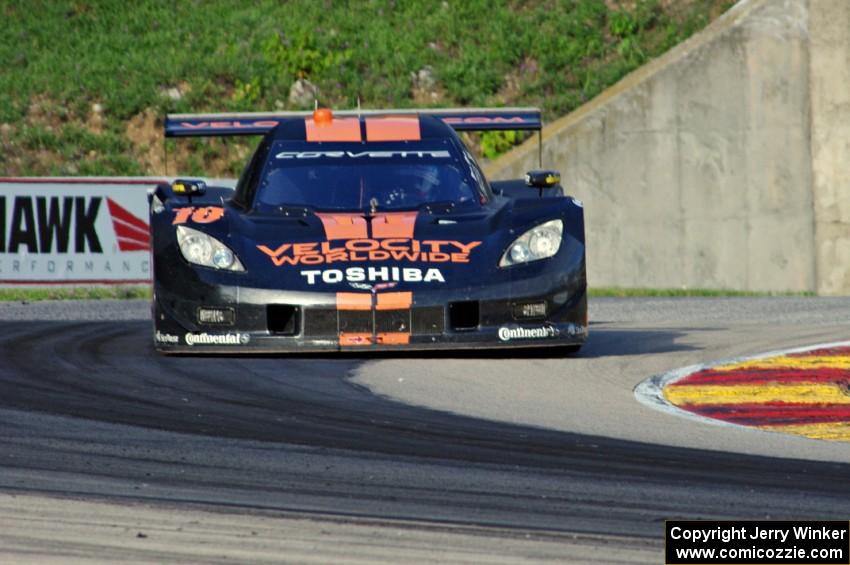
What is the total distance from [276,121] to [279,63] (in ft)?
38.3

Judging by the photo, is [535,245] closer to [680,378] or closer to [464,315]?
[464,315]

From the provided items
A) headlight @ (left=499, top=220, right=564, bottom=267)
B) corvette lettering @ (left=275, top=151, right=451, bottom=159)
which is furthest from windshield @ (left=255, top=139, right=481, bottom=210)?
headlight @ (left=499, top=220, right=564, bottom=267)

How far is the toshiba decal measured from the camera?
53.9ft

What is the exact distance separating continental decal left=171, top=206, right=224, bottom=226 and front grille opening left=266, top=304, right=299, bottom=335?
733 millimetres

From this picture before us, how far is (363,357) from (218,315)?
0.91 m

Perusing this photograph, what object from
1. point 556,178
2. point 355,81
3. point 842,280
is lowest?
point 842,280

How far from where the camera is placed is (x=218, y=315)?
8.66 metres

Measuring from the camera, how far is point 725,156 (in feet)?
60.8

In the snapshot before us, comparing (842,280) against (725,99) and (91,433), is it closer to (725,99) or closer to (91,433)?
(725,99)

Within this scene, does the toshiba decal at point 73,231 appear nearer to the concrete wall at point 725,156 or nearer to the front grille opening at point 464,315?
the concrete wall at point 725,156

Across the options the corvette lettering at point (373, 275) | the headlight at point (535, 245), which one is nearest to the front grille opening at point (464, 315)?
the corvette lettering at point (373, 275)

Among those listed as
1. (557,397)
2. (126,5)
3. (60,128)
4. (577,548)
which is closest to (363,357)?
(557,397)

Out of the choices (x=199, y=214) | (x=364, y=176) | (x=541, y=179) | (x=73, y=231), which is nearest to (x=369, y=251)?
(x=199, y=214)

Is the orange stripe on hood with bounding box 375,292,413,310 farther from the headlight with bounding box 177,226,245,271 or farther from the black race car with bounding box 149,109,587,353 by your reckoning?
the headlight with bounding box 177,226,245,271
